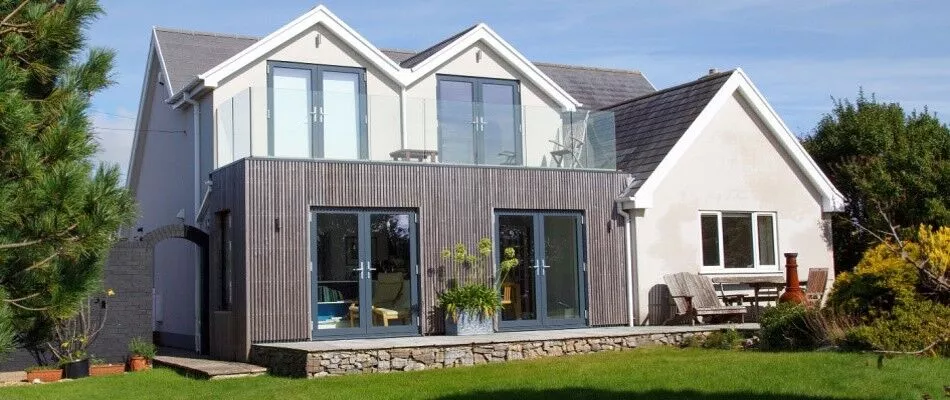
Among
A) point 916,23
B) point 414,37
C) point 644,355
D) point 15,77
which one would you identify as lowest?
point 644,355

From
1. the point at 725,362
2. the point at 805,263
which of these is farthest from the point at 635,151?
the point at 725,362

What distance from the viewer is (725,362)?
46.3 ft

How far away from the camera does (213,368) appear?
51.9 feet

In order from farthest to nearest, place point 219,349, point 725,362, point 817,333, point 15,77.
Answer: point 219,349 → point 817,333 → point 725,362 → point 15,77

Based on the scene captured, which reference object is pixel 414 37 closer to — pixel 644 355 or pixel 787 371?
pixel 644 355

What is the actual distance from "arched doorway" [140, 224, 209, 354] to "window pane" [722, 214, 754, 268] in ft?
32.5

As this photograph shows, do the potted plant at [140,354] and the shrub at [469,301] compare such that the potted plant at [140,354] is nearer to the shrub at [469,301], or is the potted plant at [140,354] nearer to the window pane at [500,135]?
the shrub at [469,301]

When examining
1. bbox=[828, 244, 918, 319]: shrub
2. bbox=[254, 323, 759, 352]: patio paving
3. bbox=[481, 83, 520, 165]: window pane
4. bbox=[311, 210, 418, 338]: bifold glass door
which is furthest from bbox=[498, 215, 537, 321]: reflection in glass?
bbox=[828, 244, 918, 319]: shrub

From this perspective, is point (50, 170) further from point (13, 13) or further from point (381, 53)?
point (381, 53)

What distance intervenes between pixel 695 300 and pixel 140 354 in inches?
382

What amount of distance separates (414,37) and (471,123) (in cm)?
622

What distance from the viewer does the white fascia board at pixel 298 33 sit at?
19156 mm

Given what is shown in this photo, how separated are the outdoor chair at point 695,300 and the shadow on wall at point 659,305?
0.55 feet

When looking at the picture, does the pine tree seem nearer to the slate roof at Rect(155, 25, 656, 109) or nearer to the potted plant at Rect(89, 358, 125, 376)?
the potted plant at Rect(89, 358, 125, 376)
